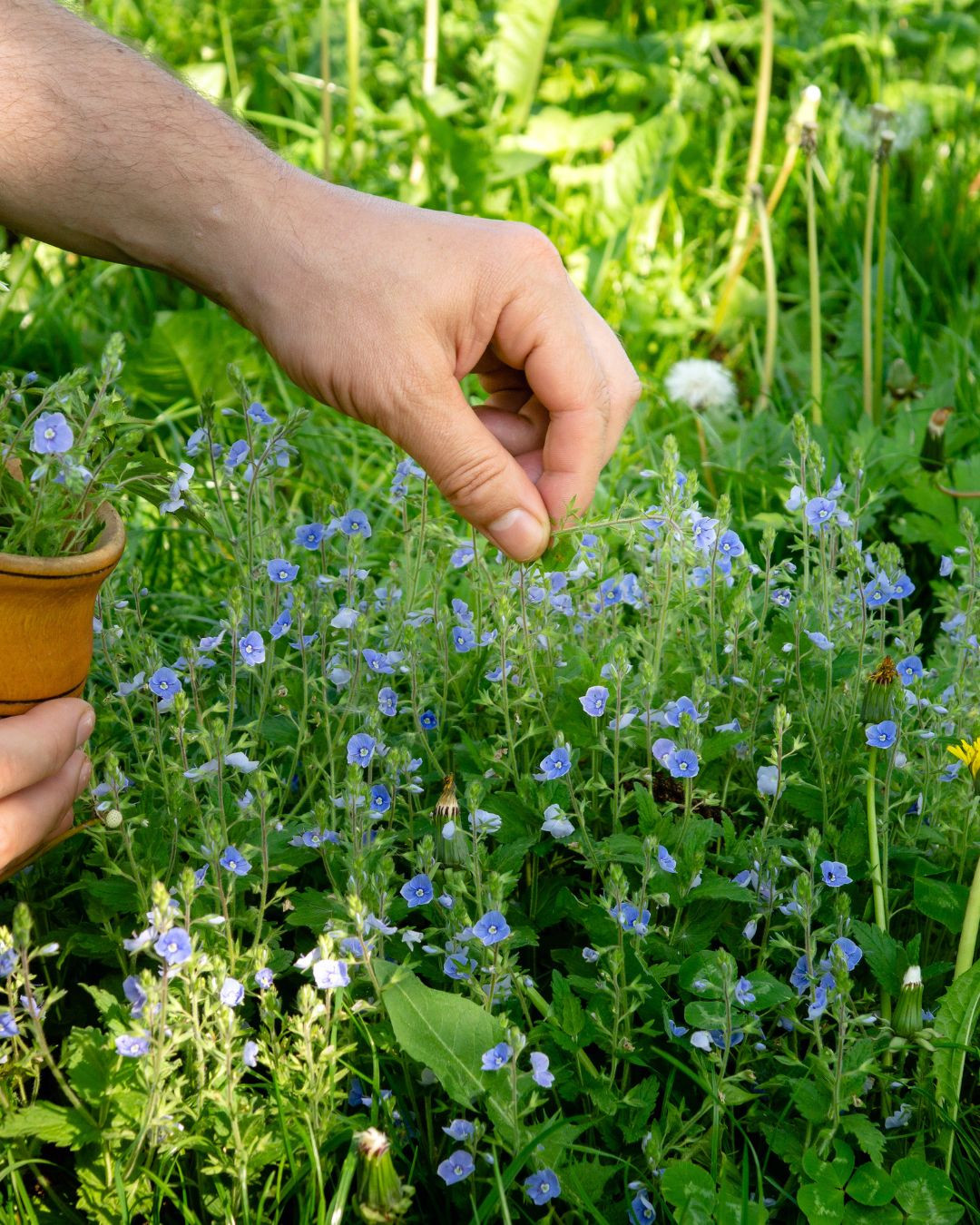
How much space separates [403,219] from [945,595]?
1187 mm

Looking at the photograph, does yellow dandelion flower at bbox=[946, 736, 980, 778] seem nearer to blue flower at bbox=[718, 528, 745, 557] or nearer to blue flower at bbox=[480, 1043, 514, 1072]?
blue flower at bbox=[718, 528, 745, 557]

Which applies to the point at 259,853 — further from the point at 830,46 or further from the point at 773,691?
the point at 830,46

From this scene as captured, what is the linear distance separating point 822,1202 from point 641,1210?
0.64 feet

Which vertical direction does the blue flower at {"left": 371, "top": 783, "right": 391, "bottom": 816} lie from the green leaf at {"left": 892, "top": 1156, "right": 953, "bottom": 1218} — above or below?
above

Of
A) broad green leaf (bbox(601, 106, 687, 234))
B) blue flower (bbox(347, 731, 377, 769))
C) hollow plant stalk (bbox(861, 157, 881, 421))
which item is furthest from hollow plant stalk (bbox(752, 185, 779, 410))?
blue flower (bbox(347, 731, 377, 769))

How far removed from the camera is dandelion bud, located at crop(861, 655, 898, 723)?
1.56 m

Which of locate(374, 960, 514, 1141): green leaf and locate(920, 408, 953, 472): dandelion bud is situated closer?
locate(374, 960, 514, 1141): green leaf

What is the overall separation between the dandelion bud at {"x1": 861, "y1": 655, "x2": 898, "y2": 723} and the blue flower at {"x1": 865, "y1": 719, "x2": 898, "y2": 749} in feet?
0.04

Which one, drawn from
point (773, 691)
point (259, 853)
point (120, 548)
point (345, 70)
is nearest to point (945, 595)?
point (773, 691)

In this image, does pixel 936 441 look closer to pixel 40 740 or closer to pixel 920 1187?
pixel 920 1187

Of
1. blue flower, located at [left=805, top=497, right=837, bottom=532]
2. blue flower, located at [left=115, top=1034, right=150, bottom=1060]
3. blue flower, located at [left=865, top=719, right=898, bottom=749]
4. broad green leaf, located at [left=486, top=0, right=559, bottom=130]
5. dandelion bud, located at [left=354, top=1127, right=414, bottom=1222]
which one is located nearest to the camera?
dandelion bud, located at [left=354, top=1127, right=414, bottom=1222]

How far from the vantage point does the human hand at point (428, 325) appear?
1.60m

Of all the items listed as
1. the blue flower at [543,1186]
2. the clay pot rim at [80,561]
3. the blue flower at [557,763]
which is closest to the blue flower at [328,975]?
the blue flower at [543,1186]

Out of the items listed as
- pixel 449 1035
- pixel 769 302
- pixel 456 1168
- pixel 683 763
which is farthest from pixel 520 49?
pixel 456 1168
